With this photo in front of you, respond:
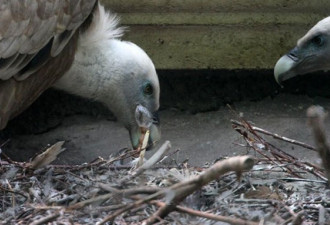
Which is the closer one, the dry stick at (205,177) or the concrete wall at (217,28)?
the dry stick at (205,177)

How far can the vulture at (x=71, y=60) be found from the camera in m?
5.55

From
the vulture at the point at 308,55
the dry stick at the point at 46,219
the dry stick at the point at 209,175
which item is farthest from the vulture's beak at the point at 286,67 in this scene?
the dry stick at the point at 209,175

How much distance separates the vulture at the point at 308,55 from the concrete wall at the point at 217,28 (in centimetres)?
94

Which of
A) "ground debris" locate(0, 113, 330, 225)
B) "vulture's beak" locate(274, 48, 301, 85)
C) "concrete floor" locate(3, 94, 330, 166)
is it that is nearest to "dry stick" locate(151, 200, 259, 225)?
"ground debris" locate(0, 113, 330, 225)

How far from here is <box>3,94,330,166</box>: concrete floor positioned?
7250 millimetres

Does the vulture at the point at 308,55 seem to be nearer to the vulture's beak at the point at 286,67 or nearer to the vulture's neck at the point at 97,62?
the vulture's beak at the point at 286,67

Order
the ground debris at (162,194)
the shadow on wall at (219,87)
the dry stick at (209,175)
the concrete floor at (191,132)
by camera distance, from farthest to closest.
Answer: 1. the shadow on wall at (219,87)
2. the concrete floor at (191,132)
3. the ground debris at (162,194)
4. the dry stick at (209,175)

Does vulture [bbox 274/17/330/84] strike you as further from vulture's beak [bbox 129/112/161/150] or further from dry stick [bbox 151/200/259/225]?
dry stick [bbox 151/200/259/225]

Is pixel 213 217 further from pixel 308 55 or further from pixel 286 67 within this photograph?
pixel 308 55

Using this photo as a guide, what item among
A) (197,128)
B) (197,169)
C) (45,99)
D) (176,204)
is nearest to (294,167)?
(197,169)

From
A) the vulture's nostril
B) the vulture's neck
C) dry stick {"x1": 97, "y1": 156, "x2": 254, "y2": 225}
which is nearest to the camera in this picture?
dry stick {"x1": 97, "y1": 156, "x2": 254, "y2": 225}

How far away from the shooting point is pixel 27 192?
16.0 ft

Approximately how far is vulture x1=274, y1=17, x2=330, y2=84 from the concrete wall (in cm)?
94

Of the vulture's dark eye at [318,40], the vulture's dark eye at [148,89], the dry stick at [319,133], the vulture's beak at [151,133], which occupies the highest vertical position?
the vulture's dark eye at [318,40]
